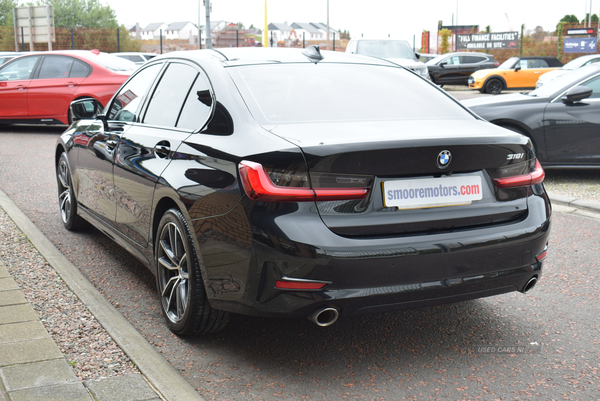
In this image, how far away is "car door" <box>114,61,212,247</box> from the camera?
3.58 m

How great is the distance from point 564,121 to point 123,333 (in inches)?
246

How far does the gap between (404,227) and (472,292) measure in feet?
Result: 1.64

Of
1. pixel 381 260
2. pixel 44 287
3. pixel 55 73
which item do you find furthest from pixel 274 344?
pixel 55 73

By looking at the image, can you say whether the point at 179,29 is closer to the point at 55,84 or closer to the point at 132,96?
the point at 55,84

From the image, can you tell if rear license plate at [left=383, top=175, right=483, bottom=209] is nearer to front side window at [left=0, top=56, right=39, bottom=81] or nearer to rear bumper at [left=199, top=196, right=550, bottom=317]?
rear bumper at [left=199, top=196, right=550, bottom=317]

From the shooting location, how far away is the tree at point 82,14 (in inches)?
3509

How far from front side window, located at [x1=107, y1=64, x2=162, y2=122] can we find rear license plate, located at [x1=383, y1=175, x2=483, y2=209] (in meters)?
2.11

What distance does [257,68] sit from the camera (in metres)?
3.68

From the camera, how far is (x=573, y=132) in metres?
7.86

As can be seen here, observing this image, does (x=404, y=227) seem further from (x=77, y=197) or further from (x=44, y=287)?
(x=77, y=197)

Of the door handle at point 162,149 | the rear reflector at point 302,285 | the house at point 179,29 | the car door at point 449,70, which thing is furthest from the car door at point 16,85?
the house at point 179,29

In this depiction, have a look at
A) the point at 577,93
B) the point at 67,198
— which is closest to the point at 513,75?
the point at 577,93

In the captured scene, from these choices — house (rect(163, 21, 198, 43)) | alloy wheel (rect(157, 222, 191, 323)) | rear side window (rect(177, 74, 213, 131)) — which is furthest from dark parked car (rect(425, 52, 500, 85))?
house (rect(163, 21, 198, 43))

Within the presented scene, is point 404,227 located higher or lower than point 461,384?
higher
